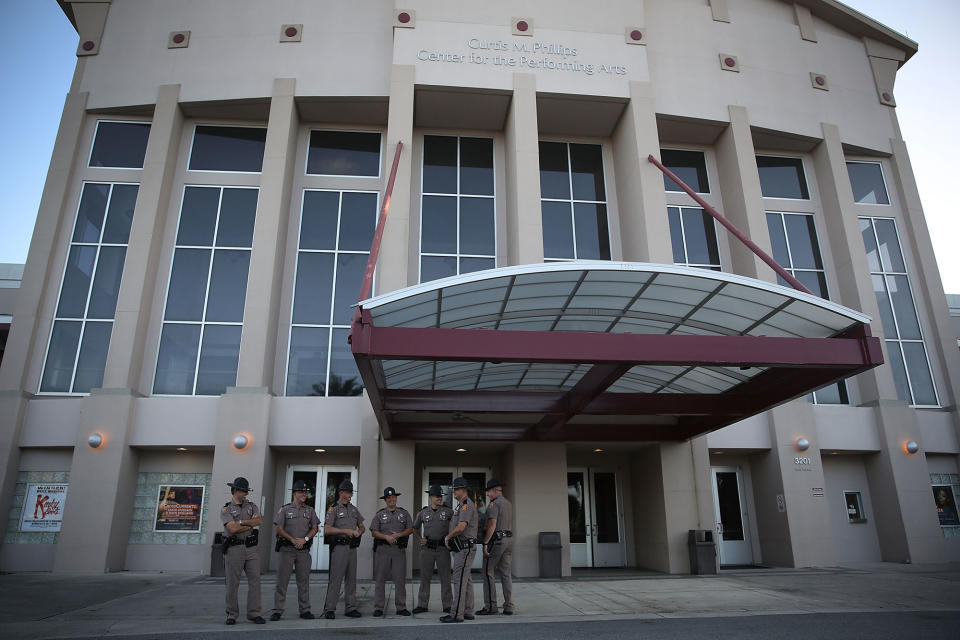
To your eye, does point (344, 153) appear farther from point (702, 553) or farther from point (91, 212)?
point (702, 553)

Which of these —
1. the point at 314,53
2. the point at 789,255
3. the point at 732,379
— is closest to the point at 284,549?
the point at 732,379

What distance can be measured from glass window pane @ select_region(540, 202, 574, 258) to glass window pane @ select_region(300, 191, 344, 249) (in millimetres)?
5904

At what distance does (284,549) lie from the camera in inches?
349

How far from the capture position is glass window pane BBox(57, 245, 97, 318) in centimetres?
1697

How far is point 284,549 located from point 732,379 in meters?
8.60

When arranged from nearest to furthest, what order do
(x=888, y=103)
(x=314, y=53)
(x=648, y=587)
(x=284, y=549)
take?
1. (x=284, y=549)
2. (x=648, y=587)
3. (x=314, y=53)
4. (x=888, y=103)

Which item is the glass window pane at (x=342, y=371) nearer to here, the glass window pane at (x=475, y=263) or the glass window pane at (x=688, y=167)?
the glass window pane at (x=475, y=263)

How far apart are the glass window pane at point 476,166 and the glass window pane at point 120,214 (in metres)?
9.15

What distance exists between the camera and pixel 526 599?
1060cm

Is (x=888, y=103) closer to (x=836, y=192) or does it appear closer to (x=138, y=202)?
(x=836, y=192)

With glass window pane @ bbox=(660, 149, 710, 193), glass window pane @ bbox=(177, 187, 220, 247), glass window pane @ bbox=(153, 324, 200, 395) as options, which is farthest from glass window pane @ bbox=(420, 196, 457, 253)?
glass window pane @ bbox=(660, 149, 710, 193)

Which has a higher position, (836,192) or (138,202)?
(836,192)

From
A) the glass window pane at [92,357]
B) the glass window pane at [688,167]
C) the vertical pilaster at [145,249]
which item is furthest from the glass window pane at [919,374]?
the glass window pane at [92,357]

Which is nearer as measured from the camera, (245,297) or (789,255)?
(245,297)
